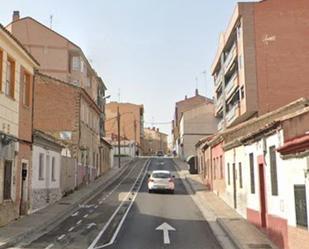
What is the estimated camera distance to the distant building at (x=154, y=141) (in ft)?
442

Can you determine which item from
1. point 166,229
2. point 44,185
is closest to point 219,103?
point 44,185

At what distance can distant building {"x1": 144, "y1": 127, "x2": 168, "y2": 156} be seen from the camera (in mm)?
134637

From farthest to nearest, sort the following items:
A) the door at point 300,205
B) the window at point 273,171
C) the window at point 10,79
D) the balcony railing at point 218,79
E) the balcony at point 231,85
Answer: the balcony railing at point 218,79
the balcony at point 231,85
the window at point 10,79
the window at point 273,171
the door at point 300,205

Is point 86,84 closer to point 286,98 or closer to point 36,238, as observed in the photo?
point 286,98

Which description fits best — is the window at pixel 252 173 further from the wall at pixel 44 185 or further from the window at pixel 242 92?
the window at pixel 242 92

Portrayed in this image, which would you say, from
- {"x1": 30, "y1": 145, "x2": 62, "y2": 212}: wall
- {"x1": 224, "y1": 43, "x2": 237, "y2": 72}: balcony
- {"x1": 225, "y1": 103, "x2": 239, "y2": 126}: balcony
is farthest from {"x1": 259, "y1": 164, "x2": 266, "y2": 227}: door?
{"x1": 224, "y1": 43, "x2": 237, "y2": 72}: balcony

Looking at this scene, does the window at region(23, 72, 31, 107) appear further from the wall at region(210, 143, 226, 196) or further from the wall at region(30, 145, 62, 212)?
the wall at region(210, 143, 226, 196)

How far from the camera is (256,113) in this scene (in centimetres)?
4025

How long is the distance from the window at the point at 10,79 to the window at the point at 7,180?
2718 millimetres

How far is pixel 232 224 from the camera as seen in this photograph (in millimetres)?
19188

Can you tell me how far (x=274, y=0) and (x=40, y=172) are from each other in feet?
85.0

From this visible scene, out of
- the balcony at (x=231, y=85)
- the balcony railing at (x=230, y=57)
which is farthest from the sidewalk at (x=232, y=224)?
the balcony railing at (x=230, y=57)

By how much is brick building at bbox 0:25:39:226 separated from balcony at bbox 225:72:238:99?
83.3ft

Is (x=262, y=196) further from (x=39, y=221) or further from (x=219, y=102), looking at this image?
(x=219, y=102)
